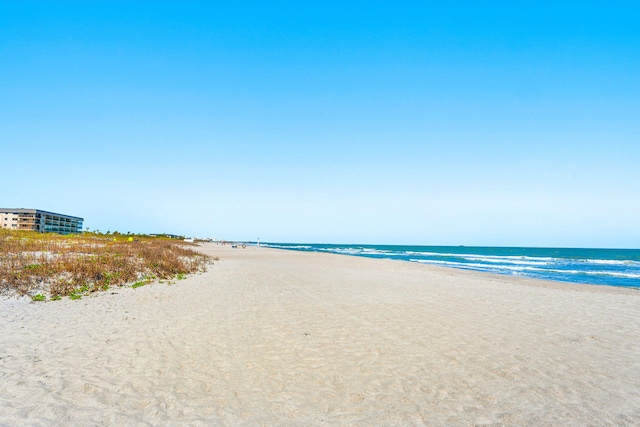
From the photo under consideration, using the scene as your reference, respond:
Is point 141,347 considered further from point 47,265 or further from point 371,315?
point 47,265

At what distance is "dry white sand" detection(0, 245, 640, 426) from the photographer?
515cm

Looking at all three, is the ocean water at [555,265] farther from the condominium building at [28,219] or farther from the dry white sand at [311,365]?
the condominium building at [28,219]

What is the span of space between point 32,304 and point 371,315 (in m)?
11.1

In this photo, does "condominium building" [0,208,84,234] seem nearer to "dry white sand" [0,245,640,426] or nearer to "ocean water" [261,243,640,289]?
"ocean water" [261,243,640,289]

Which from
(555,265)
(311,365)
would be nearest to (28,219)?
(311,365)

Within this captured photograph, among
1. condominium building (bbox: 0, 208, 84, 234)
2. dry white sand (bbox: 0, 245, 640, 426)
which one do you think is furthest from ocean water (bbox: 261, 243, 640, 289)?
condominium building (bbox: 0, 208, 84, 234)

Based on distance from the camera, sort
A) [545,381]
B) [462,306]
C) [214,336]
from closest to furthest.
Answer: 1. [545,381]
2. [214,336]
3. [462,306]

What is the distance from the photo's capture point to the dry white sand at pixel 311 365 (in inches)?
203

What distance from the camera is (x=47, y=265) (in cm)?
1586

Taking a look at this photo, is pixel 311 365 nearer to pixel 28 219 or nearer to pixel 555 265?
pixel 555 265

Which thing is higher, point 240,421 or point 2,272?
point 2,272

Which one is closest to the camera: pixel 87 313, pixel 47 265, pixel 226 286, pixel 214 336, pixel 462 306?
pixel 214 336

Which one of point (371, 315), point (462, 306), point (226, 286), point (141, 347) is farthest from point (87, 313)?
point (462, 306)

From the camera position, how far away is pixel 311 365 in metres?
7.02
